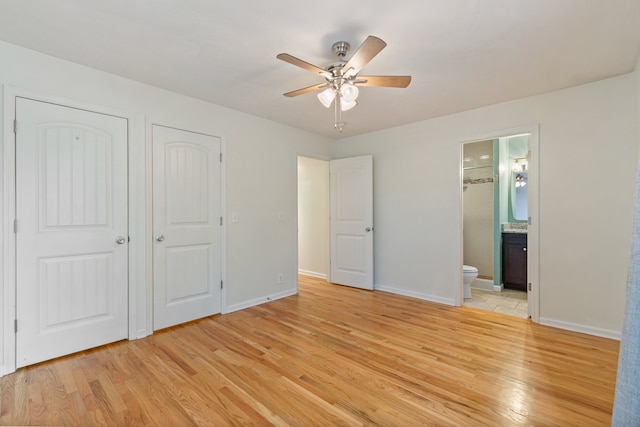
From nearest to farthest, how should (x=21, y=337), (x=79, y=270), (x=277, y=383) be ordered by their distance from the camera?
(x=277, y=383), (x=21, y=337), (x=79, y=270)

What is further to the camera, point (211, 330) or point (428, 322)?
point (428, 322)

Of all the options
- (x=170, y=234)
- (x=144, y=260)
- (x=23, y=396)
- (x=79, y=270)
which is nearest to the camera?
(x=23, y=396)

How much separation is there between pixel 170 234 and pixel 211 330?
1.06 m

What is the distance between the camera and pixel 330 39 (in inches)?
81.4

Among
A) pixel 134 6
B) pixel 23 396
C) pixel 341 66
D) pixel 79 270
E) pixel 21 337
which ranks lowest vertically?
pixel 23 396

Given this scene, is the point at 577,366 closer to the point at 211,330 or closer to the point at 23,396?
the point at 211,330

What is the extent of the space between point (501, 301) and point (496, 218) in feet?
4.25

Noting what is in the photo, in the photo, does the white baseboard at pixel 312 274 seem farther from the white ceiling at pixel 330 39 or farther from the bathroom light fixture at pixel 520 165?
the bathroom light fixture at pixel 520 165

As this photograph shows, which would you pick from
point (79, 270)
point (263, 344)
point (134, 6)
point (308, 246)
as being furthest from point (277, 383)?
point (308, 246)

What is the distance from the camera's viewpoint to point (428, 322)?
315 centimetres

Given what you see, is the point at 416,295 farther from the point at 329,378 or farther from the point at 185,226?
the point at 185,226

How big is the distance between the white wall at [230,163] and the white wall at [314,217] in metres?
0.69

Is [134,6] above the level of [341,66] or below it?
above

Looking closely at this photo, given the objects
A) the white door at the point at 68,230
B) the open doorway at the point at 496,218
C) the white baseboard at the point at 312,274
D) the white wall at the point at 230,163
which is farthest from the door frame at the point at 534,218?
the white door at the point at 68,230
